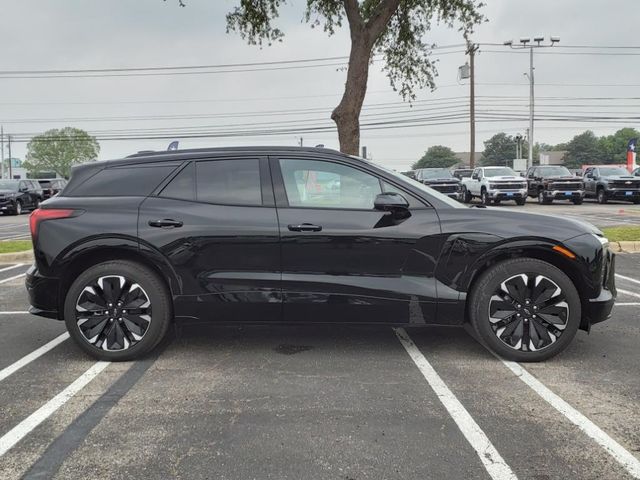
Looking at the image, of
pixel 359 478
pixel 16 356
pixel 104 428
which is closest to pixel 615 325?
pixel 359 478

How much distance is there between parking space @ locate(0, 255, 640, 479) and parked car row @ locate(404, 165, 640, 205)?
20.4 meters

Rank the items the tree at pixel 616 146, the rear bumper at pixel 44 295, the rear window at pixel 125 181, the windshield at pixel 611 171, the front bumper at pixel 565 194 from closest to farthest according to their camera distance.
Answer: the rear bumper at pixel 44 295 < the rear window at pixel 125 181 < the front bumper at pixel 565 194 < the windshield at pixel 611 171 < the tree at pixel 616 146

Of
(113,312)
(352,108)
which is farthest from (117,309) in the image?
(352,108)

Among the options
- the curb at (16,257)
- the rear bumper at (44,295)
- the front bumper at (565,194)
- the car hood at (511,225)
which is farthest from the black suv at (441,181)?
the rear bumper at (44,295)

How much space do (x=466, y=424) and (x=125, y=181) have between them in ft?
10.5

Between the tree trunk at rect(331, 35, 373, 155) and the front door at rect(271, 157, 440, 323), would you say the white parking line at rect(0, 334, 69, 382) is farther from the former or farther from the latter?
the tree trunk at rect(331, 35, 373, 155)

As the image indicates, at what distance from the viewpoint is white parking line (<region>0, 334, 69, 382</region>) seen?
4219 millimetres

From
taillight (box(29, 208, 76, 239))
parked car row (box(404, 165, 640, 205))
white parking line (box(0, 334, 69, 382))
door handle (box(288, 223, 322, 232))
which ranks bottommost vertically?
white parking line (box(0, 334, 69, 382))

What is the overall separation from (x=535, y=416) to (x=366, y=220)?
5.88 feet

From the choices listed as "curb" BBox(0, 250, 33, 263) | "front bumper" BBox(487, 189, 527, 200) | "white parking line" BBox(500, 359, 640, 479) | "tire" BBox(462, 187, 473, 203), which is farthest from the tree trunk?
"tire" BBox(462, 187, 473, 203)

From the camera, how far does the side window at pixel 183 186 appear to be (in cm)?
439

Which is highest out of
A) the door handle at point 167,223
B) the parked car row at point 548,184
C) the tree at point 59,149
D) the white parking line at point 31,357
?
the tree at point 59,149

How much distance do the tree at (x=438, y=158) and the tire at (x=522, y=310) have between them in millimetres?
139622

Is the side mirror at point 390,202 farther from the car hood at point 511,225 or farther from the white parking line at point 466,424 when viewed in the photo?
the white parking line at point 466,424
